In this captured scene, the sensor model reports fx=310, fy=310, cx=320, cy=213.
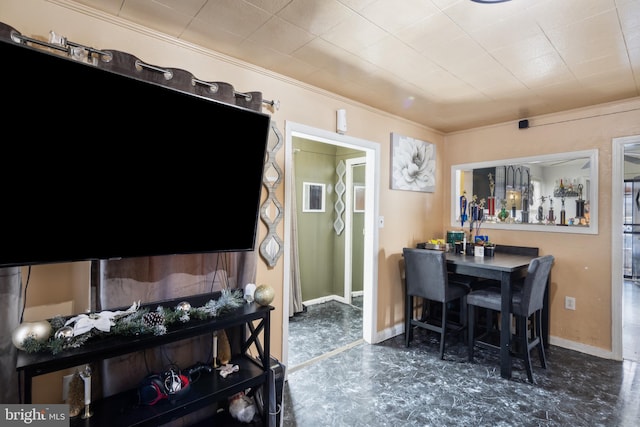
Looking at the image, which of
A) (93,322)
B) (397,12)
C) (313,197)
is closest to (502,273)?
(397,12)

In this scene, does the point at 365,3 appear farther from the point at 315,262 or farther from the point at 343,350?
the point at 315,262

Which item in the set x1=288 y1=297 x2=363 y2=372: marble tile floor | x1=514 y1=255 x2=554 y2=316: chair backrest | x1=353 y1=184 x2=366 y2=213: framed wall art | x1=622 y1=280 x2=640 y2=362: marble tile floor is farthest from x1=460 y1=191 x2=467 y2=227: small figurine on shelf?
x1=622 y1=280 x2=640 y2=362: marble tile floor

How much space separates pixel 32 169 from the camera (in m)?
1.21

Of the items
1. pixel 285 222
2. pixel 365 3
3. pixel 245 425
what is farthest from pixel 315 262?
pixel 365 3

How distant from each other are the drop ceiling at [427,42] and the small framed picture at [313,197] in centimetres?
176

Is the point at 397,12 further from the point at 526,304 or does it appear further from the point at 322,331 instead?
the point at 322,331

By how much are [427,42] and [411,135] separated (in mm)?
1707

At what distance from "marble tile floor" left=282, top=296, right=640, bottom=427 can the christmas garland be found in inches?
37.6

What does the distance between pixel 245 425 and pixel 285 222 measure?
1.33 metres

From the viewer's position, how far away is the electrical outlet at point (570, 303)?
3041 millimetres

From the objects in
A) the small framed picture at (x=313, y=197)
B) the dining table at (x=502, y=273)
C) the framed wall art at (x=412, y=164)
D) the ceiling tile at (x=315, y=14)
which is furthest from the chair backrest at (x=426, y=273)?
the ceiling tile at (x=315, y=14)

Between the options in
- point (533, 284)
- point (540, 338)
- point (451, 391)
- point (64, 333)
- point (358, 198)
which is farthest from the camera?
point (358, 198)

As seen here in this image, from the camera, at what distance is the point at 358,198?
4578mm

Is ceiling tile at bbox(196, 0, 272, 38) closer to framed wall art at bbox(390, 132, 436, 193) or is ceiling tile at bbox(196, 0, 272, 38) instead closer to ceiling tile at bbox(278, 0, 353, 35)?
ceiling tile at bbox(278, 0, 353, 35)
